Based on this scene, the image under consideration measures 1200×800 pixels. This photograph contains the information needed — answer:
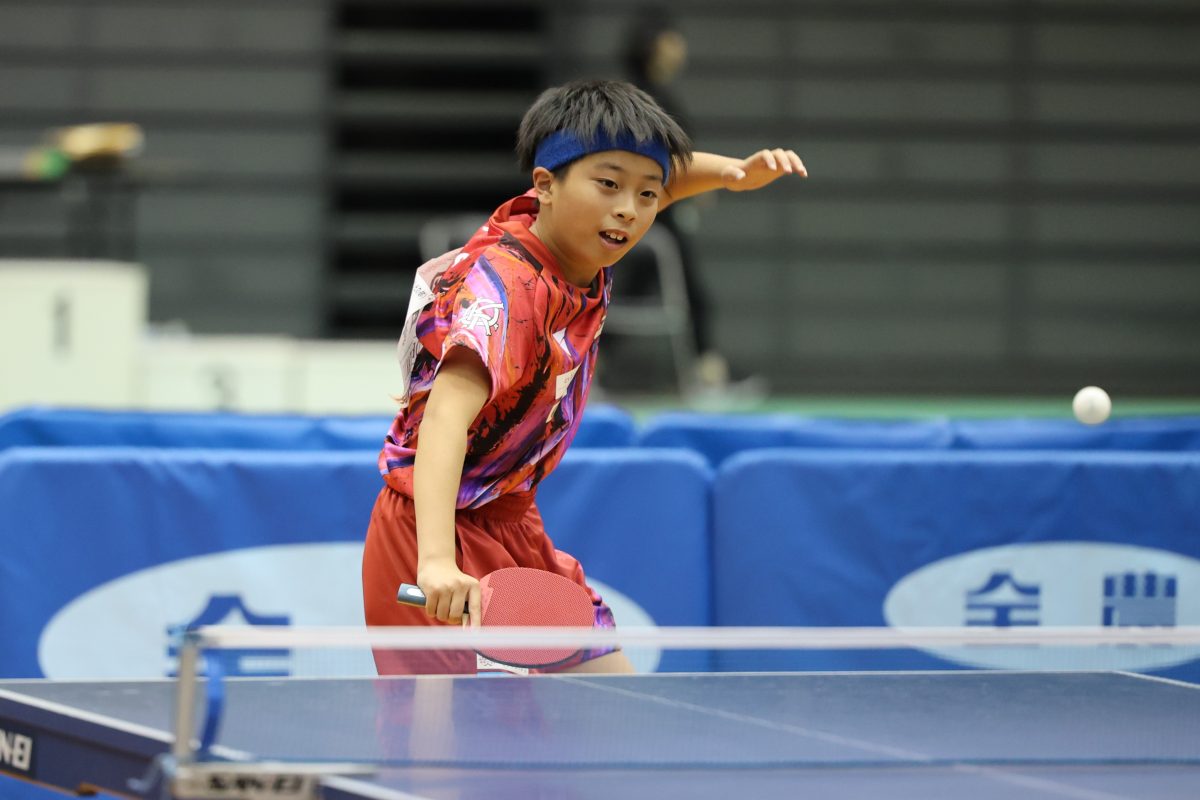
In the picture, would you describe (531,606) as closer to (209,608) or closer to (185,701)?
(185,701)

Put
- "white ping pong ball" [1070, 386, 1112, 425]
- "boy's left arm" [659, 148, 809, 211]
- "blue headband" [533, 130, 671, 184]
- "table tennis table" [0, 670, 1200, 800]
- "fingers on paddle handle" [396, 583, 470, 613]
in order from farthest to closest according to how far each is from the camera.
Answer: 1. "white ping pong ball" [1070, 386, 1112, 425]
2. "boy's left arm" [659, 148, 809, 211]
3. "blue headband" [533, 130, 671, 184]
4. "fingers on paddle handle" [396, 583, 470, 613]
5. "table tennis table" [0, 670, 1200, 800]

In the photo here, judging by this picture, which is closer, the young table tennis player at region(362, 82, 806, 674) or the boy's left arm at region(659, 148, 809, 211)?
Answer: the young table tennis player at region(362, 82, 806, 674)

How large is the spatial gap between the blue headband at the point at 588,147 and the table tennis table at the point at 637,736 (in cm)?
74

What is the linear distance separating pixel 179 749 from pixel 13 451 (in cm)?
191

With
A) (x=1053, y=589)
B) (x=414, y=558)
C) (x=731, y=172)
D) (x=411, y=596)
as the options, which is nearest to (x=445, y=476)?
(x=411, y=596)

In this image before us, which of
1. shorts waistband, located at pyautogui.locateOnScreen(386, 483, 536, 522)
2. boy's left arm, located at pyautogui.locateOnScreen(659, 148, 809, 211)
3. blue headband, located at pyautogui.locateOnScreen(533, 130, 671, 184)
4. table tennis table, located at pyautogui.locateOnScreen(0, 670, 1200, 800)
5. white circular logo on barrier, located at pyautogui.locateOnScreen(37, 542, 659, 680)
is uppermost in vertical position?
boy's left arm, located at pyautogui.locateOnScreen(659, 148, 809, 211)

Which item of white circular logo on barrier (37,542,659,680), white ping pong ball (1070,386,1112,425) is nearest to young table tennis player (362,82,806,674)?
white circular logo on barrier (37,542,659,680)

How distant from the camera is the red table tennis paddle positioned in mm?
2186

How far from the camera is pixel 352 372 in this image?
24.3ft

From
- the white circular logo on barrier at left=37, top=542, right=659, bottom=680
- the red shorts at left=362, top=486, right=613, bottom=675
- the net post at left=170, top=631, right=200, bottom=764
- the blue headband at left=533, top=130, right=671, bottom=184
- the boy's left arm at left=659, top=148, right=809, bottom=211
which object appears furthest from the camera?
the white circular logo on barrier at left=37, top=542, right=659, bottom=680

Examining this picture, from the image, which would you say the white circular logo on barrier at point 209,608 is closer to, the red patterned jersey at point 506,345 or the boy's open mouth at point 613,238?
the red patterned jersey at point 506,345

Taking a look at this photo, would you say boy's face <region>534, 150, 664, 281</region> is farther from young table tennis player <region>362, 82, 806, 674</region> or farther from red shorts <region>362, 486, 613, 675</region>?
red shorts <region>362, 486, 613, 675</region>

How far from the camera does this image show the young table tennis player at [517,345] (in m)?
2.17

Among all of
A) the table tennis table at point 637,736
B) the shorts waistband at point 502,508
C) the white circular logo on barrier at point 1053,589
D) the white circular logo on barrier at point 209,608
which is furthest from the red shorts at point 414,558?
the white circular logo on barrier at point 1053,589
